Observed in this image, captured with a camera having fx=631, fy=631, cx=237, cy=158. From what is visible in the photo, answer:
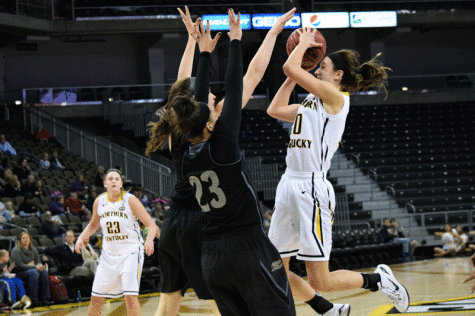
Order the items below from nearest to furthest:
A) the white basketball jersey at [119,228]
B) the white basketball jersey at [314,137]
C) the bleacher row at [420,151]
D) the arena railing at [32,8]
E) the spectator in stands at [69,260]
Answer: the white basketball jersey at [314,137] < the white basketball jersey at [119,228] < the spectator in stands at [69,260] < the arena railing at [32,8] < the bleacher row at [420,151]

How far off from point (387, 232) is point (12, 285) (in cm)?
887

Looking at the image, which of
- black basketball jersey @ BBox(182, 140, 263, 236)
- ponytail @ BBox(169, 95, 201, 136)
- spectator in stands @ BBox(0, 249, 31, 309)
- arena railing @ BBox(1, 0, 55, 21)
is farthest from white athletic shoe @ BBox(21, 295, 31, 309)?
arena railing @ BBox(1, 0, 55, 21)

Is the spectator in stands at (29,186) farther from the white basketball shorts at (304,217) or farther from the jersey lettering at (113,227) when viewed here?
the white basketball shorts at (304,217)

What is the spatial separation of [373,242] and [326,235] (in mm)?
10407

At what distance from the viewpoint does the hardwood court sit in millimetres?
6780

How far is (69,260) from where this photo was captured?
10680 millimetres

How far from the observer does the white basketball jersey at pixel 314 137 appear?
15.0 ft

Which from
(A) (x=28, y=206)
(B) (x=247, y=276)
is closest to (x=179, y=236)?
(B) (x=247, y=276)

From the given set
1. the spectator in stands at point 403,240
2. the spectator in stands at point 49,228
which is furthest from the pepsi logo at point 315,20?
the spectator in stands at point 49,228

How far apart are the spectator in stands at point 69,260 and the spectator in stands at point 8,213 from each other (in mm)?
1693

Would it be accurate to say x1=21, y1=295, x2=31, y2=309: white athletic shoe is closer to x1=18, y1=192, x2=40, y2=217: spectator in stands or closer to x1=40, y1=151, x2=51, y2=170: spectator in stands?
x1=18, y1=192, x2=40, y2=217: spectator in stands

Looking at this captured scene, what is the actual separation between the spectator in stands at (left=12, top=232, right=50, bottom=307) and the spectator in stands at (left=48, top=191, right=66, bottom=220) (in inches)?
130

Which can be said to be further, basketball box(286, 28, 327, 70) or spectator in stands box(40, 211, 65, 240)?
spectator in stands box(40, 211, 65, 240)

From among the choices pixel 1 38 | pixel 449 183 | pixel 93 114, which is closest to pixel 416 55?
pixel 449 183
